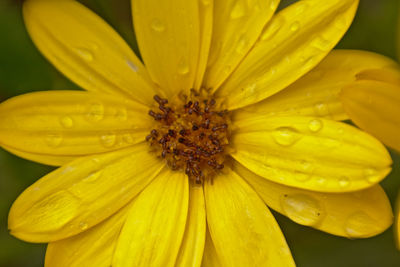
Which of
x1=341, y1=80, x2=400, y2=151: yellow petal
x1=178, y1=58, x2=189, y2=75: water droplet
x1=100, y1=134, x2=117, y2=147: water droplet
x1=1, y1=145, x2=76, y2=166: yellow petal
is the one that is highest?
x1=341, y1=80, x2=400, y2=151: yellow petal

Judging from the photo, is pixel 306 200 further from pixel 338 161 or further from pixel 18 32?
pixel 18 32

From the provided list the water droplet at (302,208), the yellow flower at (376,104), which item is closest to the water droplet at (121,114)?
the water droplet at (302,208)

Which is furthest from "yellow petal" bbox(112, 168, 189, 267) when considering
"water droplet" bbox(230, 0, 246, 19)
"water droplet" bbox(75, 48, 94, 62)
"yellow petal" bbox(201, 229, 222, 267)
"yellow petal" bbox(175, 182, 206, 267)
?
"water droplet" bbox(230, 0, 246, 19)

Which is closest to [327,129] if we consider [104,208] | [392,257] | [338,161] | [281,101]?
[338,161]


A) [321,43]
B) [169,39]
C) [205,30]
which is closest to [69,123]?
[169,39]

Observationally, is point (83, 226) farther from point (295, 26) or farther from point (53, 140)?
point (295, 26)

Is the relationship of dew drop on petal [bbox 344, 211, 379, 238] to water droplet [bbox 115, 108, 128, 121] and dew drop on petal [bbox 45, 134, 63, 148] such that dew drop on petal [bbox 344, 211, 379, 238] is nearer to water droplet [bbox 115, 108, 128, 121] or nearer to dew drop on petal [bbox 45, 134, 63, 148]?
water droplet [bbox 115, 108, 128, 121]
